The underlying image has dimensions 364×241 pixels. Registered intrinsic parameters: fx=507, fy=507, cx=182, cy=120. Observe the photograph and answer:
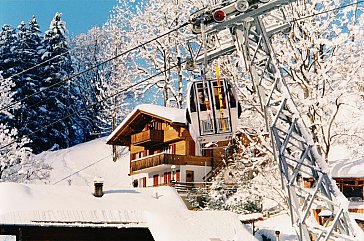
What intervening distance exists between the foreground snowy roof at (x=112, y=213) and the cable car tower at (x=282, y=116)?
6939 millimetres

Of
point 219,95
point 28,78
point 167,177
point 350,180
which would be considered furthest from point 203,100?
point 28,78

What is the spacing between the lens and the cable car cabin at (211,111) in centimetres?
1220

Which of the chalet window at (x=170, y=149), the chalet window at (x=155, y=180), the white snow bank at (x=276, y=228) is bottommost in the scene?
the white snow bank at (x=276, y=228)

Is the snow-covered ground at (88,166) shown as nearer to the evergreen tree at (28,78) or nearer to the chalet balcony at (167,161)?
the chalet balcony at (167,161)

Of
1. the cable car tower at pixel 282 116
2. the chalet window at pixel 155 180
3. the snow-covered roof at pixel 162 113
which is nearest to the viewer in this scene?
the cable car tower at pixel 282 116

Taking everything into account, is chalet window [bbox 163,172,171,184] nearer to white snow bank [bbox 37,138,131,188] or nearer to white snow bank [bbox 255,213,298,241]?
white snow bank [bbox 37,138,131,188]

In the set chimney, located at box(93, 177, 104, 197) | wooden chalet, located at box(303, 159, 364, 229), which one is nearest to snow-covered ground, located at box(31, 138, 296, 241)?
wooden chalet, located at box(303, 159, 364, 229)

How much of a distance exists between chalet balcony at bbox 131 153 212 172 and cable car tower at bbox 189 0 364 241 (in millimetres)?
23469

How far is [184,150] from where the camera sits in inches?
1441

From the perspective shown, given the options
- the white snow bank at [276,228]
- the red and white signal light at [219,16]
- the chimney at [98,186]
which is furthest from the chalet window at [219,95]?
the white snow bank at [276,228]

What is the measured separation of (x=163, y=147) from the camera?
3928 cm

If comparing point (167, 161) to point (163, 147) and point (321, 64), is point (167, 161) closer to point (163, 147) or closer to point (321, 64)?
point (163, 147)

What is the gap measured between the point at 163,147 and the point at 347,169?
17.0m

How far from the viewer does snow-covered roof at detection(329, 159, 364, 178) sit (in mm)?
24845
